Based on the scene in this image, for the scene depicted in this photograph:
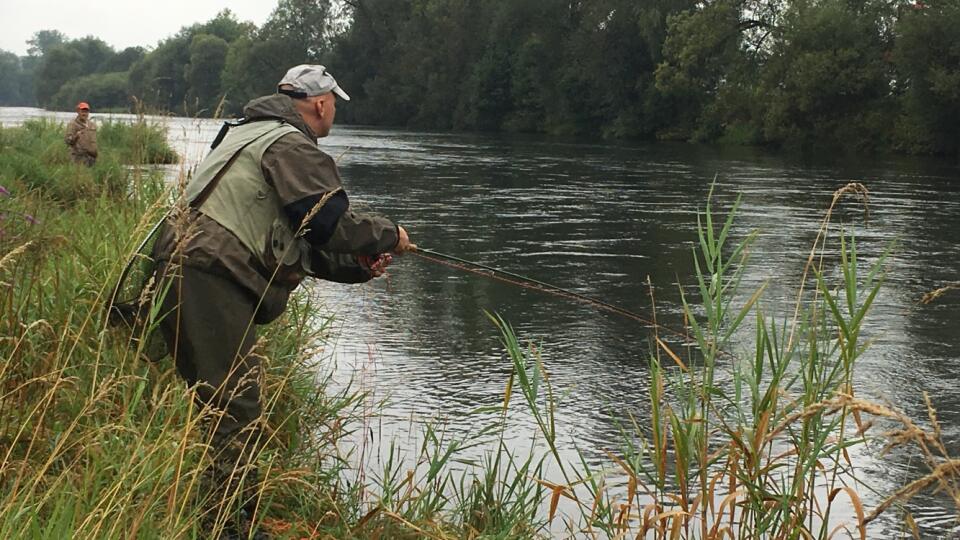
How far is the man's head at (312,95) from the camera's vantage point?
4.28m

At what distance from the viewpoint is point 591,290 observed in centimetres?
1132

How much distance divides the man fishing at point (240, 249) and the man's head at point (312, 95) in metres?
0.16

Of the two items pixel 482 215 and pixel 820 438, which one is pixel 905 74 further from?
pixel 820 438

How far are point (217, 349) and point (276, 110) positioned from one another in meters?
0.83

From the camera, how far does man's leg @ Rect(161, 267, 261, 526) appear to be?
3.88 m

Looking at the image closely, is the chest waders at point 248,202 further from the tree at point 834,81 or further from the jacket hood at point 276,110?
the tree at point 834,81

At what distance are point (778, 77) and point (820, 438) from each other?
43.3 m

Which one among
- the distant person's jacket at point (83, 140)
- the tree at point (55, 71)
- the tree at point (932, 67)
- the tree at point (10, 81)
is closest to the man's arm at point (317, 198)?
the distant person's jacket at point (83, 140)

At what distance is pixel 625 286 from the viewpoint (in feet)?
38.3

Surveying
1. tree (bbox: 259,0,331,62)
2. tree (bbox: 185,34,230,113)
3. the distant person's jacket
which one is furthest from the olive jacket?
tree (bbox: 185,34,230,113)

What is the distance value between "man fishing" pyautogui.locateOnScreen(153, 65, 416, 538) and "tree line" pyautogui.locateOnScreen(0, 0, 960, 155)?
8381 mm

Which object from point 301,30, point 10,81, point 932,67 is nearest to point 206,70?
point 301,30

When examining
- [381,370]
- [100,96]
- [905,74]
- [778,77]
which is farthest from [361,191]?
[100,96]

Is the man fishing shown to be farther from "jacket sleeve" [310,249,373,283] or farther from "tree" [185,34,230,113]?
"tree" [185,34,230,113]
